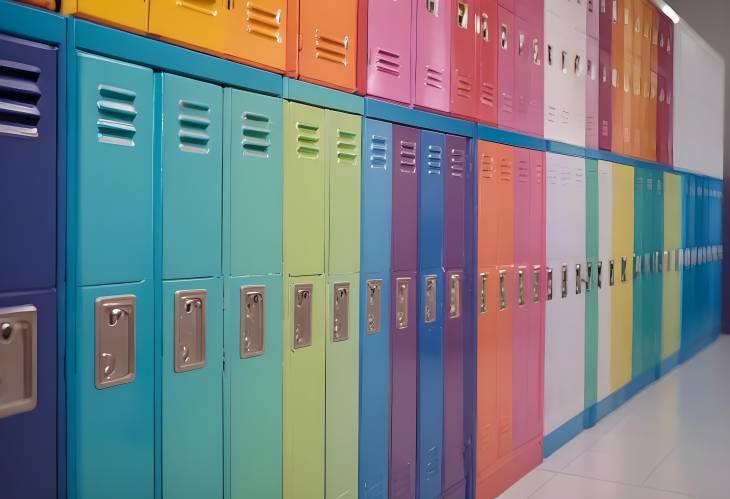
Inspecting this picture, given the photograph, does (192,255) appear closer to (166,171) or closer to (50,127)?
(166,171)

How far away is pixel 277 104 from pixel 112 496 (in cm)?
104

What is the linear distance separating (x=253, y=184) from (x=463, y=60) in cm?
140

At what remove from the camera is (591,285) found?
4.36m

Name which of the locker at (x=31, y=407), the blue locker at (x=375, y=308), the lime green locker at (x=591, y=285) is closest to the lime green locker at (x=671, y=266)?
the lime green locker at (x=591, y=285)

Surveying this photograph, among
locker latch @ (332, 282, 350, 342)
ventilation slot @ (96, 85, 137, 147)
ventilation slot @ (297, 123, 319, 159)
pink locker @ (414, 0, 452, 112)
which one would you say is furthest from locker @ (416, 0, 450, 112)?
ventilation slot @ (96, 85, 137, 147)

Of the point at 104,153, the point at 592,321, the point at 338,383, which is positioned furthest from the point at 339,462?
the point at 592,321

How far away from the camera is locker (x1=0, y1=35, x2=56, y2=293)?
1.31 metres

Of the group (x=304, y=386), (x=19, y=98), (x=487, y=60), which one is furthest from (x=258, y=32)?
(x=487, y=60)

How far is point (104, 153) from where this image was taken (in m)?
1.49

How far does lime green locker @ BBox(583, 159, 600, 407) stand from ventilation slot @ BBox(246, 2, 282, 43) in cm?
276

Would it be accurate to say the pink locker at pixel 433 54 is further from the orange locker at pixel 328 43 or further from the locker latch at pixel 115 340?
the locker latch at pixel 115 340

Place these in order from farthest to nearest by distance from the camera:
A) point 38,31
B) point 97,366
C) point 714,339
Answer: point 714,339
point 97,366
point 38,31

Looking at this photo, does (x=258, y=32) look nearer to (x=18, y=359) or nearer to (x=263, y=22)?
(x=263, y=22)

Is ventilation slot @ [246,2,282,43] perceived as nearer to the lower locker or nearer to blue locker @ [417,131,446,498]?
the lower locker
